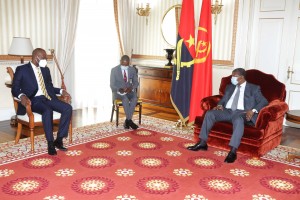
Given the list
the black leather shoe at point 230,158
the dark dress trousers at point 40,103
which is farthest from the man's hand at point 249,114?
the dark dress trousers at point 40,103

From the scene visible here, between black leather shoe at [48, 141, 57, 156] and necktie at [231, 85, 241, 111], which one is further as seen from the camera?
necktie at [231, 85, 241, 111]

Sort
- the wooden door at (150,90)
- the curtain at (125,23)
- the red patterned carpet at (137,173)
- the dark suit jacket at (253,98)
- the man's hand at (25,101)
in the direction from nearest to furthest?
the red patterned carpet at (137,173) → the man's hand at (25,101) → the dark suit jacket at (253,98) → the wooden door at (150,90) → the curtain at (125,23)

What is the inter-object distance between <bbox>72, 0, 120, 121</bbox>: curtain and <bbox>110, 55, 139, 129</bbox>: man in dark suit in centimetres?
122

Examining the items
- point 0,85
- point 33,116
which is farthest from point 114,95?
point 0,85

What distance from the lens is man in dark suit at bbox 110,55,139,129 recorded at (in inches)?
204

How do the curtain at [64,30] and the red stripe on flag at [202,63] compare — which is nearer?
the red stripe on flag at [202,63]

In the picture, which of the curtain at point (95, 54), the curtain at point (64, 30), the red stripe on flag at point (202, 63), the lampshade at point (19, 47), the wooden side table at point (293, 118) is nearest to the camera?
the wooden side table at point (293, 118)

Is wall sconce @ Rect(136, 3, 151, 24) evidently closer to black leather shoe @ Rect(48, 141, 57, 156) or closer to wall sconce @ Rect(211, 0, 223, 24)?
wall sconce @ Rect(211, 0, 223, 24)

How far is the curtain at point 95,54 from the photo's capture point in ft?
21.9

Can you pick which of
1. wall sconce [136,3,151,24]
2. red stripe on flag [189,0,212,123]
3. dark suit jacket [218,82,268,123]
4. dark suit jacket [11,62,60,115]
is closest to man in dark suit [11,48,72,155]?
dark suit jacket [11,62,60,115]

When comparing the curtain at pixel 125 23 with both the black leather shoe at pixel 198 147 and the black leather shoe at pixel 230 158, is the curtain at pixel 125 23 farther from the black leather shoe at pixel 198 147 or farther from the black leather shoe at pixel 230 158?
the black leather shoe at pixel 230 158

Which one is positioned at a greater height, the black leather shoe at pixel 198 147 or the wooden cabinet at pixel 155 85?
the wooden cabinet at pixel 155 85

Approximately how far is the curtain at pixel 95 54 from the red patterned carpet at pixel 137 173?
94.9 inches

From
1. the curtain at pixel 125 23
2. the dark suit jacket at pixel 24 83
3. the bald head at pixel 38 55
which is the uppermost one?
the curtain at pixel 125 23
